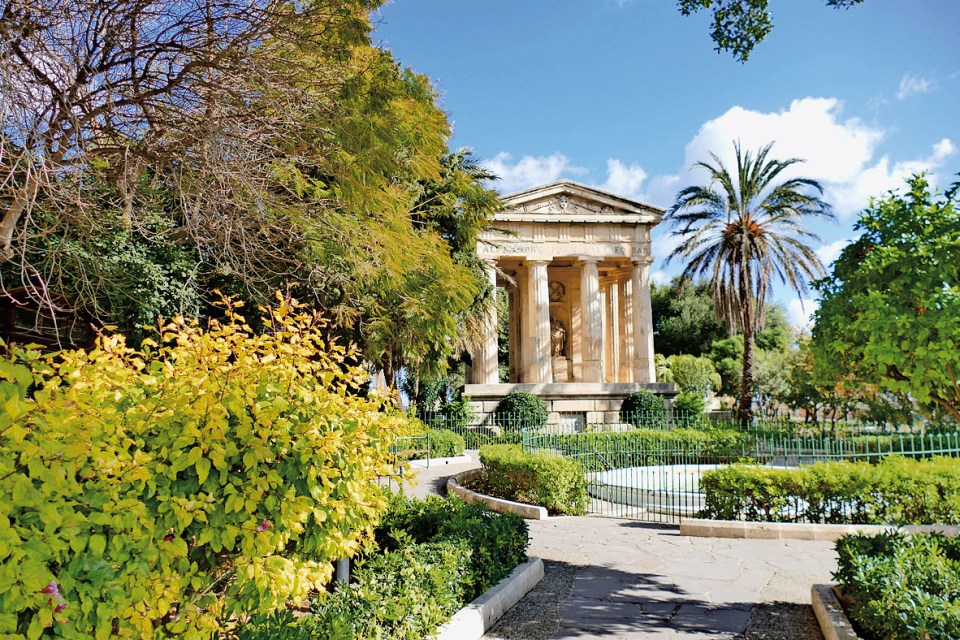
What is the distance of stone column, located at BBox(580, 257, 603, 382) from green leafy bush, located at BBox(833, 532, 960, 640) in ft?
87.0

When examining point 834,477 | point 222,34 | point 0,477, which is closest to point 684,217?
point 834,477

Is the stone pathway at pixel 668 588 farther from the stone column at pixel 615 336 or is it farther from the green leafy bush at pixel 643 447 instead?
the stone column at pixel 615 336

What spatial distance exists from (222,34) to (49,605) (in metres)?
5.61

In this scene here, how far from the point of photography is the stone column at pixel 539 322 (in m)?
31.4

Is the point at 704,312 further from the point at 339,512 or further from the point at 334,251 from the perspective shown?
the point at 339,512

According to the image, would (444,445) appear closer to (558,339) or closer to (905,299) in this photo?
(905,299)

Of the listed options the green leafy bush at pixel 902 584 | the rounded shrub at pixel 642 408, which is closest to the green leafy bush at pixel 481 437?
the rounded shrub at pixel 642 408

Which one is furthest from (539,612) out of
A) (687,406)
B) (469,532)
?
(687,406)

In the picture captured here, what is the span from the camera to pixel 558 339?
3594cm

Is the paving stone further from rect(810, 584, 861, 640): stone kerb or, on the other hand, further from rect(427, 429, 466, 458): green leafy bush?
rect(427, 429, 466, 458): green leafy bush

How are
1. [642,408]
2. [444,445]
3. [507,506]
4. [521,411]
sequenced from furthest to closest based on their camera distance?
[642,408] → [521,411] → [444,445] → [507,506]

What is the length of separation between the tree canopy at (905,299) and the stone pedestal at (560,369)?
2913 centimetres

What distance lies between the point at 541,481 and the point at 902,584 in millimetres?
7321

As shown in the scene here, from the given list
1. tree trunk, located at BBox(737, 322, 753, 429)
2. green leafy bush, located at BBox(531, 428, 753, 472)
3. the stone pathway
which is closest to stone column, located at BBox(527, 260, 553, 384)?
tree trunk, located at BBox(737, 322, 753, 429)
